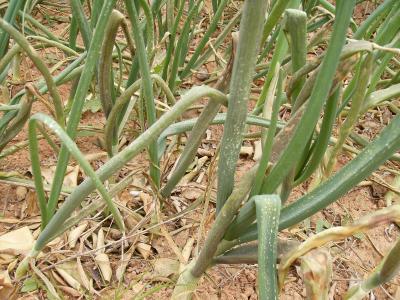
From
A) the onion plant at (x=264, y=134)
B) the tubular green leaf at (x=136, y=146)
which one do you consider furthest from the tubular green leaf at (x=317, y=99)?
the tubular green leaf at (x=136, y=146)

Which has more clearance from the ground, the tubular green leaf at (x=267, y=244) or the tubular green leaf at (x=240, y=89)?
the tubular green leaf at (x=240, y=89)

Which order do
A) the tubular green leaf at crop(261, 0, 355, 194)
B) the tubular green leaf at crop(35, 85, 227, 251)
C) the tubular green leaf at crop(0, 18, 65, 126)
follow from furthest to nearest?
the tubular green leaf at crop(0, 18, 65, 126)
the tubular green leaf at crop(35, 85, 227, 251)
the tubular green leaf at crop(261, 0, 355, 194)

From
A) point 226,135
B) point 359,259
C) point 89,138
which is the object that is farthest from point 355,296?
point 89,138

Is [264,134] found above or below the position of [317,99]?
below

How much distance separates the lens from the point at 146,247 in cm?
97

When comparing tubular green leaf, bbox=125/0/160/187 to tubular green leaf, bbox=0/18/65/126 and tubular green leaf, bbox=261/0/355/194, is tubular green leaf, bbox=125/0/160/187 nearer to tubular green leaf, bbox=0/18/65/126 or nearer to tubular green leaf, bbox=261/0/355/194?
tubular green leaf, bbox=0/18/65/126

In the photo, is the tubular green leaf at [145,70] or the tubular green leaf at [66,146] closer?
the tubular green leaf at [66,146]

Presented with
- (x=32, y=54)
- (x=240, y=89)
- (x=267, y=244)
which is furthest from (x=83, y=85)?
(x=267, y=244)

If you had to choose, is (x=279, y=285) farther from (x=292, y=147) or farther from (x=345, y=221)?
(x=345, y=221)

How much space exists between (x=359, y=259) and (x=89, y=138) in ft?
2.01

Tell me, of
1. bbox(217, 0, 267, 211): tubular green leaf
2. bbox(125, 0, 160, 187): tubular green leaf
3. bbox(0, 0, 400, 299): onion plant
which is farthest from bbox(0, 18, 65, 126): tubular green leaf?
bbox(217, 0, 267, 211): tubular green leaf

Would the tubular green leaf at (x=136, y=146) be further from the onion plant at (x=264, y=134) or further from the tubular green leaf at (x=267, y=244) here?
the tubular green leaf at (x=267, y=244)

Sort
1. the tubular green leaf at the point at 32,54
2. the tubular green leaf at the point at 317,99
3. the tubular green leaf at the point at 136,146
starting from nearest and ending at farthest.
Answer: the tubular green leaf at the point at 317,99
the tubular green leaf at the point at 136,146
the tubular green leaf at the point at 32,54

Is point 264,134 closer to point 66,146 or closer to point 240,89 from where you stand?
point 240,89
